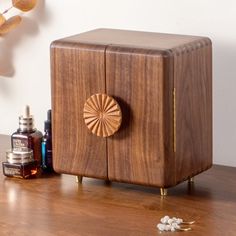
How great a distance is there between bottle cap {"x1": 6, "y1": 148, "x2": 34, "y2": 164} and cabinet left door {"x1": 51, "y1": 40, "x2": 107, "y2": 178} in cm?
9

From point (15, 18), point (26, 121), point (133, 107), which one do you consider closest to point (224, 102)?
point (133, 107)

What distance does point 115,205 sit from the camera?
1725 mm

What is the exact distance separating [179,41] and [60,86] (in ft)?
0.76

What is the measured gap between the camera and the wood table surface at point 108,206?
1.59 metres

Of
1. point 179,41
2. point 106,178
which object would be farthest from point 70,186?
point 179,41

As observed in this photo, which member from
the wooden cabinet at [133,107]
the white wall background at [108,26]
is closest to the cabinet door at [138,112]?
the wooden cabinet at [133,107]

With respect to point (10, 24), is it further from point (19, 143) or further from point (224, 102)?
point (224, 102)

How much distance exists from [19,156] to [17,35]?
0.39m

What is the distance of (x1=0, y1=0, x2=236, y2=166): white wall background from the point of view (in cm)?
191

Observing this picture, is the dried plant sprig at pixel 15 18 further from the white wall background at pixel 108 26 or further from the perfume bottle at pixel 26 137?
the perfume bottle at pixel 26 137

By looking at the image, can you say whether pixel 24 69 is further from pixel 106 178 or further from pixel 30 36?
pixel 106 178

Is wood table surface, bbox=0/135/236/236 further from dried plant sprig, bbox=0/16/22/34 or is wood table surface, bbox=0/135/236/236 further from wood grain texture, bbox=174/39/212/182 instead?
dried plant sprig, bbox=0/16/22/34

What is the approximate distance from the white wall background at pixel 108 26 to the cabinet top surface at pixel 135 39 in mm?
104

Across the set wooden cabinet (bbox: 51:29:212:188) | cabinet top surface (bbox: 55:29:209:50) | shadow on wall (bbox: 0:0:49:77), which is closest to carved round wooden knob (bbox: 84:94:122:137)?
wooden cabinet (bbox: 51:29:212:188)
